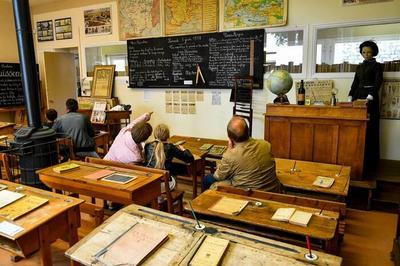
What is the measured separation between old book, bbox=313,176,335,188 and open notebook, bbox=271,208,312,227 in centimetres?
75

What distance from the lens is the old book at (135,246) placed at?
1.23 meters

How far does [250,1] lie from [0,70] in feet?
17.5

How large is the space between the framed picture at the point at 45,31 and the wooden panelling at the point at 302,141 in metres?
5.92

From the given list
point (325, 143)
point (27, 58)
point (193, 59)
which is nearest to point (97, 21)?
point (193, 59)

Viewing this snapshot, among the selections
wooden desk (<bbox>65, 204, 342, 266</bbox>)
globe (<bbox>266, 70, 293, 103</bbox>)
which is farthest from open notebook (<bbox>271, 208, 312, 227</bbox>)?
globe (<bbox>266, 70, 293, 103</bbox>)

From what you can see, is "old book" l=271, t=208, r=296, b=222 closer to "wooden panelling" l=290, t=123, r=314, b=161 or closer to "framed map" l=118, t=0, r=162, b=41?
"wooden panelling" l=290, t=123, r=314, b=161

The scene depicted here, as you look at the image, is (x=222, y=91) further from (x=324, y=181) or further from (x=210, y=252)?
(x=210, y=252)

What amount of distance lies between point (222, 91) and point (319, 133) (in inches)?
81.7

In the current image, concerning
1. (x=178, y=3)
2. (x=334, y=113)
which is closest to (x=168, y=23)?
(x=178, y=3)

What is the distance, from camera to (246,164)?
236 centimetres

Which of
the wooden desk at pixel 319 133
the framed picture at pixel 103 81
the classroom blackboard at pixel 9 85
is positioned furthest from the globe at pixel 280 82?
the classroom blackboard at pixel 9 85

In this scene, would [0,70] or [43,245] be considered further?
[0,70]

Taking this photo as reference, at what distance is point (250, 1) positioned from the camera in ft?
15.4

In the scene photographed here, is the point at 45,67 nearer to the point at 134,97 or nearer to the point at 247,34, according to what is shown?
the point at 134,97
